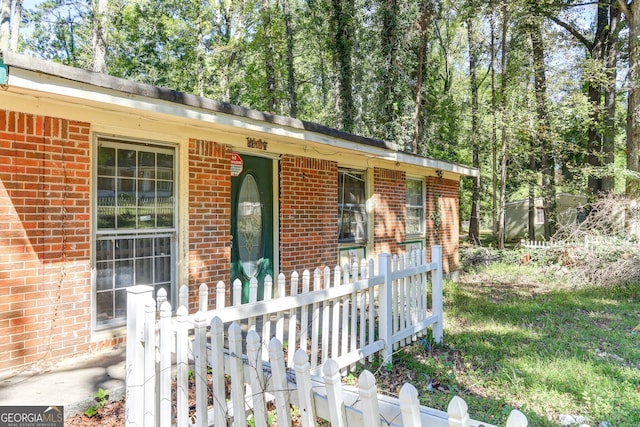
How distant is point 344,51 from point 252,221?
9387mm

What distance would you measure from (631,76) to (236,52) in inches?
580

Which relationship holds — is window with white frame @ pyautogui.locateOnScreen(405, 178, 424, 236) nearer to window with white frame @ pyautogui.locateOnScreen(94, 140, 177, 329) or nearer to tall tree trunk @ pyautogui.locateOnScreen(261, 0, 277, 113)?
window with white frame @ pyautogui.locateOnScreen(94, 140, 177, 329)

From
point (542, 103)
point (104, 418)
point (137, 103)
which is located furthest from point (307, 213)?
point (542, 103)

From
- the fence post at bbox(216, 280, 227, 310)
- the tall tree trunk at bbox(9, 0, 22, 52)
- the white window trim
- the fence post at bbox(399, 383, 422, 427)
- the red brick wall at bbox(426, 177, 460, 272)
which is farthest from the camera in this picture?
the tall tree trunk at bbox(9, 0, 22, 52)

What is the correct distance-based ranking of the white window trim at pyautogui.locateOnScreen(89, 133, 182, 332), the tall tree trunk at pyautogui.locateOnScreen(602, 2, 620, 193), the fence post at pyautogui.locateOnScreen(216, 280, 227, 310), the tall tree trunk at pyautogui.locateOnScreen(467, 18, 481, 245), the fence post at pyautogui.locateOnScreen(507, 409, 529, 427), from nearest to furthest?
the fence post at pyautogui.locateOnScreen(507, 409, 529, 427)
the fence post at pyautogui.locateOnScreen(216, 280, 227, 310)
the white window trim at pyautogui.locateOnScreen(89, 133, 182, 332)
the tall tree trunk at pyautogui.locateOnScreen(602, 2, 620, 193)
the tall tree trunk at pyautogui.locateOnScreen(467, 18, 481, 245)

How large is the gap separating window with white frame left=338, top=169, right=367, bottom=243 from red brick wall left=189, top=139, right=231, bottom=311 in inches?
102

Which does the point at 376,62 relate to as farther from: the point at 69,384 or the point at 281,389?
the point at 281,389

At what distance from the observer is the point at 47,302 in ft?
11.6

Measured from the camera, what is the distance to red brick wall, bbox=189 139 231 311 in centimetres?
465

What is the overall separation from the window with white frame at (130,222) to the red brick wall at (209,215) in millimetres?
221

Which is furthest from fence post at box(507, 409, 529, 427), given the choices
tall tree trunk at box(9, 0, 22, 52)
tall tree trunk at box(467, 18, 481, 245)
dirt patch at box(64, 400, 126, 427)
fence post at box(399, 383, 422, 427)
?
tall tree trunk at box(9, 0, 22, 52)

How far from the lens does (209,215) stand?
4.82m

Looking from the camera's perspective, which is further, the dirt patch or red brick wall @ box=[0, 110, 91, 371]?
red brick wall @ box=[0, 110, 91, 371]
